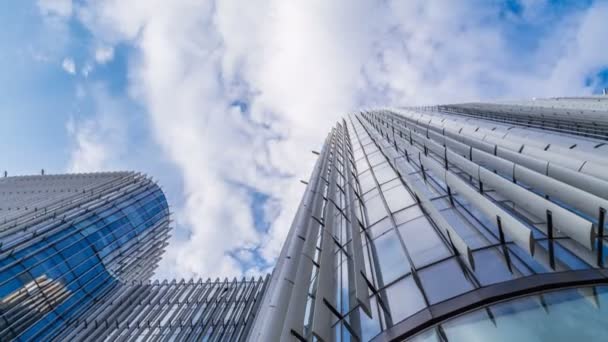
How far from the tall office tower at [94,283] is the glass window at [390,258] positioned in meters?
17.1

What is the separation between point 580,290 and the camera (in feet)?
18.7

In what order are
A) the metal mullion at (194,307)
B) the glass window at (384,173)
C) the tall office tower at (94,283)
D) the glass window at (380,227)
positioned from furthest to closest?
the tall office tower at (94,283), the metal mullion at (194,307), the glass window at (384,173), the glass window at (380,227)

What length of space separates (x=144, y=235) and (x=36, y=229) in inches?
627

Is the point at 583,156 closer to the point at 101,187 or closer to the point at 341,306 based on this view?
the point at 341,306

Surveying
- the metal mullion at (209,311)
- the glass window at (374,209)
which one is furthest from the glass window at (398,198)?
the metal mullion at (209,311)

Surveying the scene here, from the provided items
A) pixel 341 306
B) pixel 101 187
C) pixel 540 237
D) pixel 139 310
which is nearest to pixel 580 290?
pixel 540 237

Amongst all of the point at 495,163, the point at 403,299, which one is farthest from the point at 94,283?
the point at 495,163

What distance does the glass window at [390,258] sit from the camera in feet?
27.4

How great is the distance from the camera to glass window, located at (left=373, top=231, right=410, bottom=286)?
8344 mm

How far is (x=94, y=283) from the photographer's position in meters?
34.5

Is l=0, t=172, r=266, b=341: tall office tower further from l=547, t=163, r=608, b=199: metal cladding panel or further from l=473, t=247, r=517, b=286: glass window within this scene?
l=547, t=163, r=608, b=199: metal cladding panel

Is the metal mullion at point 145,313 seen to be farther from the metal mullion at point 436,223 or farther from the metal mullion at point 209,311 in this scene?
the metal mullion at point 436,223

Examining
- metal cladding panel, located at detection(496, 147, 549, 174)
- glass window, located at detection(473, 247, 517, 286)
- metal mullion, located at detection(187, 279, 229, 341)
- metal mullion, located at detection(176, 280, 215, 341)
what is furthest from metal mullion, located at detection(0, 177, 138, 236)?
metal cladding panel, located at detection(496, 147, 549, 174)

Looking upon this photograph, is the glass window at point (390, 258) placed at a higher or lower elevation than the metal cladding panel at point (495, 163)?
lower
